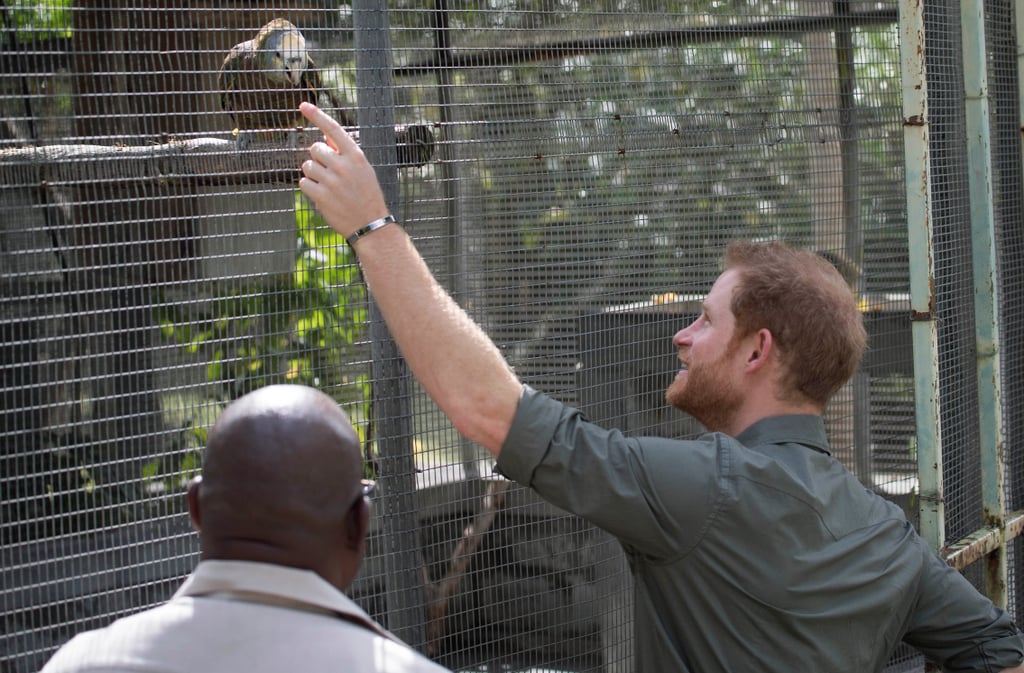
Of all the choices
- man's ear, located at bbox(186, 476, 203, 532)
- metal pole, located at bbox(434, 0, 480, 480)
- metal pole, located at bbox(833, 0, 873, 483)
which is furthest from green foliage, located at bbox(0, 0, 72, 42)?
metal pole, located at bbox(833, 0, 873, 483)

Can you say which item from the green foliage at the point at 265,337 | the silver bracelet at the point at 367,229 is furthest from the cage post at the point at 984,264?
the silver bracelet at the point at 367,229

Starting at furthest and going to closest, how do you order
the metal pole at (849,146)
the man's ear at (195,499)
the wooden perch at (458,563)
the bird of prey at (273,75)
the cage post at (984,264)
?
the metal pole at (849,146)
the wooden perch at (458,563)
the cage post at (984,264)
the bird of prey at (273,75)
the man's ear at (195,499)

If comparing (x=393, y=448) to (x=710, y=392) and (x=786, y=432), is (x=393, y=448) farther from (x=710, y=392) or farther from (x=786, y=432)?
(x=786, y=432)

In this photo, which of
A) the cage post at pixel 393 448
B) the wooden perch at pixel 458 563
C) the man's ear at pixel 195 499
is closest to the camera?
the man's ear at pixel 195 499

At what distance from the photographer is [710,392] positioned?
1823 millimetres

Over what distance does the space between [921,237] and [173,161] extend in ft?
5.20

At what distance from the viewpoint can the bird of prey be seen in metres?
2.17

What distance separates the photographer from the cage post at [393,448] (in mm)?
1901

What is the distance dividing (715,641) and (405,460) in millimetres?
664

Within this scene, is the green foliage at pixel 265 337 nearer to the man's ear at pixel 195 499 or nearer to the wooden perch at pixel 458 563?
the wooden perch at pixel 458 563

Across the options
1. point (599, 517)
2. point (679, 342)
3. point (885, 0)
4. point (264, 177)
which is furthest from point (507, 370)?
point (885, 0)

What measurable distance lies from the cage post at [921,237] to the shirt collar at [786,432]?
60 centimetres

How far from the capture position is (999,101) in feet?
10.1

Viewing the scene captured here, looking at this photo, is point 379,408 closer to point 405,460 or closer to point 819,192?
point 405,460
